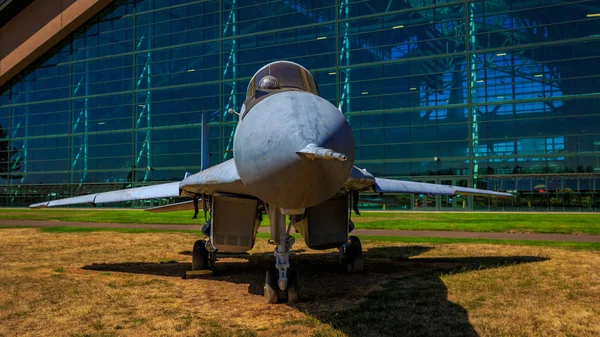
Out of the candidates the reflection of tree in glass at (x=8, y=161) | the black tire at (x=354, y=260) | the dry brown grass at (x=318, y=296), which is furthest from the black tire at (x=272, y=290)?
the reflection of tree in glass at (x=8, y=161)

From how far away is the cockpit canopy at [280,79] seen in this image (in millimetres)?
7336

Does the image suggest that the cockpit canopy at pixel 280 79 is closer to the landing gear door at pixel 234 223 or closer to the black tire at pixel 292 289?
the landing gear door at pixel 234 223

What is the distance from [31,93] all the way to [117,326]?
58267 mm

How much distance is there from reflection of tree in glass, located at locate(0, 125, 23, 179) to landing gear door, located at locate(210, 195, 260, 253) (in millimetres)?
54776

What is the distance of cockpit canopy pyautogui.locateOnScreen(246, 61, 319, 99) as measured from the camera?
7.34m

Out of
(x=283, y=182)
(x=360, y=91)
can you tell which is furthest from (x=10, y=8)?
(x=283, y=182)

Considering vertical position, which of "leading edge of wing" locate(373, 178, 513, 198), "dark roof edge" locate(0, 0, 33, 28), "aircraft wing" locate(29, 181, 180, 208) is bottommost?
"aircraft wing" locate(29, 181, 180, 208)

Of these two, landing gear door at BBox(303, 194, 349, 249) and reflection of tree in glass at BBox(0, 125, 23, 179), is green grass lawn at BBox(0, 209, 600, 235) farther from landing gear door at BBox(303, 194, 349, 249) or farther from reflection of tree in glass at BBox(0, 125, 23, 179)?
reflection of tree in glass at BBox(0, 125, 23, 179)

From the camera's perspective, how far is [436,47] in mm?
38094

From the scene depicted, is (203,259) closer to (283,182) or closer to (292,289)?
(292,289)

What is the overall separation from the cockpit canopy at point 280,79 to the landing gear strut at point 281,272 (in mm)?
1952

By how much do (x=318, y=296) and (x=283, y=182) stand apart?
12.9ft

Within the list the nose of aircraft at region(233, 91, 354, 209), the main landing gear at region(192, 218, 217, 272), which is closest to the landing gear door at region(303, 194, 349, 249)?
the main landing gear at region(192, 218, 217, 272)

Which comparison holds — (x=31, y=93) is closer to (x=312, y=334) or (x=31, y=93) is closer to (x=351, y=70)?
(x=351, y=70)
